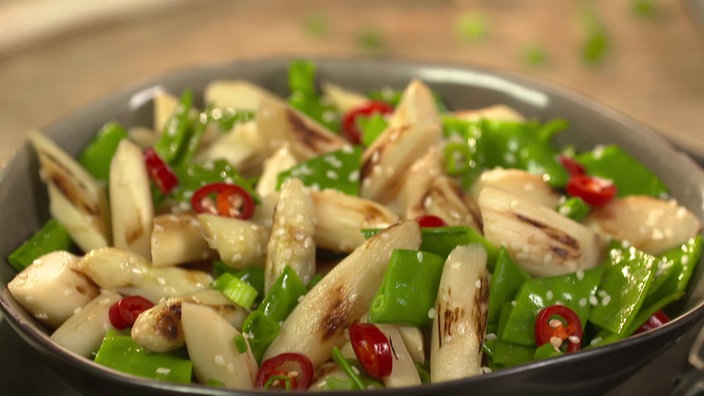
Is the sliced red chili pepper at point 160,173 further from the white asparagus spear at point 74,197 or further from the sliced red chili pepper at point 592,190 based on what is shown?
the sliced red chili pepper at point 592,190

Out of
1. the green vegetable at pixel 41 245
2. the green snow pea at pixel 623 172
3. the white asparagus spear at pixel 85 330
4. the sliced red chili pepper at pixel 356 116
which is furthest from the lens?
the sliced red chili pepper at pixel 356 116

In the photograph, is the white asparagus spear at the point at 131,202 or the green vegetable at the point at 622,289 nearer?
the green vegetable at the point at 622,289

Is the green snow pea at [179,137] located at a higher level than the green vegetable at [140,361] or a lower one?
higher

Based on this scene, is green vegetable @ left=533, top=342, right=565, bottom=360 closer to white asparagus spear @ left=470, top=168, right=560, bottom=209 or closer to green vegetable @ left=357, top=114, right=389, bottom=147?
white asparagus spear @ left=470, top=168, right=560, bottom=209

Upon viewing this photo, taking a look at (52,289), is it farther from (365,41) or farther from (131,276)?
(365,41)

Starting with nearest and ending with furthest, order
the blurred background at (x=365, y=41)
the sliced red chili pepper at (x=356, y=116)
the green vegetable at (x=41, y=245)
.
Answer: the green vegetable at (x=41, y=245), the sliced red chili pepper at (x=356, y=116), the blurred background at (x=365, y=41)

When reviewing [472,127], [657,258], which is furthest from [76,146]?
[657,258]

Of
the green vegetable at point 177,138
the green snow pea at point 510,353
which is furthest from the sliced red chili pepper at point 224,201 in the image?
the green snow pea at point 510,353
